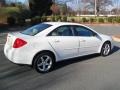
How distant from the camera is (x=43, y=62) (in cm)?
779

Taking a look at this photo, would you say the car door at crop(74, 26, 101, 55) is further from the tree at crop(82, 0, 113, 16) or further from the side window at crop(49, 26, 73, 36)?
the tree at crop(82, 0, 113, 16)

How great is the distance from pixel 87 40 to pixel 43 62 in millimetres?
2083

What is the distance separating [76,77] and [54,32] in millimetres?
1713

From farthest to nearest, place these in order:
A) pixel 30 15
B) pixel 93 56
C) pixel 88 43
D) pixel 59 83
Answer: pixel 30 15
pixel 93 56
pixel 88 43
pixel 59 83

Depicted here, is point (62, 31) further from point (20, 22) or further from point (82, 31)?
point (20, 22)

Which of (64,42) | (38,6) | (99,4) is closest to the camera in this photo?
(64,42)

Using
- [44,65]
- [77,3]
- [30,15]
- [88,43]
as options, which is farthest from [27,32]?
[77,3]

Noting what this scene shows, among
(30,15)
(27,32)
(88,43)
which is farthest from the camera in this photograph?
(30,15)

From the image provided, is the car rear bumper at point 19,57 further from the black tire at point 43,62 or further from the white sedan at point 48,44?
the black tire at point 43,62

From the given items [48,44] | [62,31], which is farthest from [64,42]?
[48,44]

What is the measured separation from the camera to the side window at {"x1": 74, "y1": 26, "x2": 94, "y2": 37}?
8.88 m

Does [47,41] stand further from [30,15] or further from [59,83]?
[30,15]

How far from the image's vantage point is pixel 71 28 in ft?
28.6

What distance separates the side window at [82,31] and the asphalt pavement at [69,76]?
1.00 m
